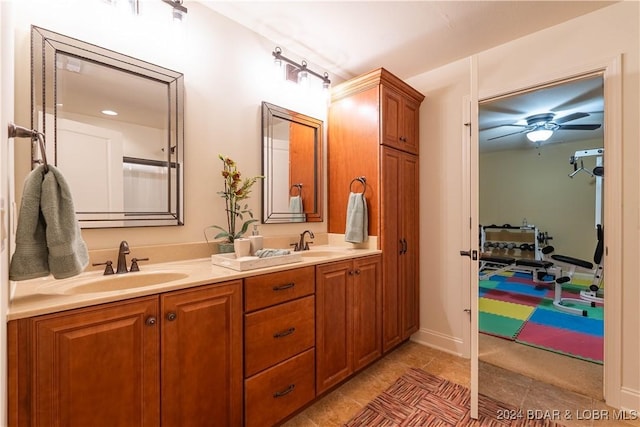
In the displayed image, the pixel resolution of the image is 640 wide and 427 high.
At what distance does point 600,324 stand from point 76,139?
471 centimetres

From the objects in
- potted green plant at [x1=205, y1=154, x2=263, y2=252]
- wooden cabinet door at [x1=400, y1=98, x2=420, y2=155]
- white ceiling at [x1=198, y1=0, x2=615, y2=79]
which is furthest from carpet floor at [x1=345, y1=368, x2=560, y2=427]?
white ceiling at [x1=198, y1=0, x2=615, y2=79]

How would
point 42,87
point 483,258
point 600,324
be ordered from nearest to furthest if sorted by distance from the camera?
point 42,87, point 600,324, point 483,258

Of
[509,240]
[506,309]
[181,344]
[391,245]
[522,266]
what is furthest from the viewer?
[509,240]

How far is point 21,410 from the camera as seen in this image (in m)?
0.85

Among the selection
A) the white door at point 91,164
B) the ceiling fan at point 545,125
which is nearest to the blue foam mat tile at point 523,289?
the ceiling fan at point 545,125

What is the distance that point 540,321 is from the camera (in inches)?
121

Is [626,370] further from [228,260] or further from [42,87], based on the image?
[42,87]

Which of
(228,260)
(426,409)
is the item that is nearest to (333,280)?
(228,260)

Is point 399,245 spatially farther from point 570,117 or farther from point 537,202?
point 537,202

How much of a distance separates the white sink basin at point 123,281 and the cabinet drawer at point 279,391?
67 cm

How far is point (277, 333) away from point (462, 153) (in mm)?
2076

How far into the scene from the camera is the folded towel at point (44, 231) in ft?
2.99

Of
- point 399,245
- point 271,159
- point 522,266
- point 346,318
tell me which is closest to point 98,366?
point 346,318

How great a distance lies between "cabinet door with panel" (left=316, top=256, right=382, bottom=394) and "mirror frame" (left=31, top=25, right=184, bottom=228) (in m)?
0.99
